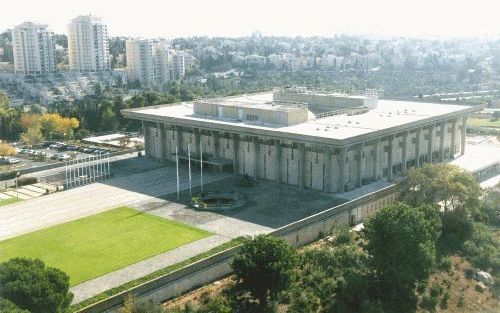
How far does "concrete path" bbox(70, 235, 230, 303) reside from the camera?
1982cm

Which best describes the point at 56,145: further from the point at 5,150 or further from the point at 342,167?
the point at 342,167

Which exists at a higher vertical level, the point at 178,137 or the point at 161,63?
the point at 161,63

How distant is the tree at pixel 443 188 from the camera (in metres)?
25.8

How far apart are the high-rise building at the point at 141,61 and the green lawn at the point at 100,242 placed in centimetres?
6964

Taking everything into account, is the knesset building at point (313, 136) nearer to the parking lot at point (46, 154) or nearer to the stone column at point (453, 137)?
the stone column at point (453, 137)

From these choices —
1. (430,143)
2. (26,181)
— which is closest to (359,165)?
(430,143)

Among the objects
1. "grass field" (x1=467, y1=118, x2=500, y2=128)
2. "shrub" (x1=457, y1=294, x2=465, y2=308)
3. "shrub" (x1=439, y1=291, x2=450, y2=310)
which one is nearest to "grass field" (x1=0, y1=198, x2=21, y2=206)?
"shrub" (x1=439, y1=291, x2=450, y2=310)

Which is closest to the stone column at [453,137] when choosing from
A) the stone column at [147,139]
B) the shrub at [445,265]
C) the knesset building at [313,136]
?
the knesset building at [313,136]

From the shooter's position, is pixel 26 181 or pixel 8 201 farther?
pixel 26 181

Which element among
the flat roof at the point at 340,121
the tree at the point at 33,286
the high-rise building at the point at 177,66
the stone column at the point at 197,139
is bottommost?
the tree at the point at 33,286

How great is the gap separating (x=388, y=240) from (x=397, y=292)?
1938mm

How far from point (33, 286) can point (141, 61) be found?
82.7 m

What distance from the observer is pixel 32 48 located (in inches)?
3469

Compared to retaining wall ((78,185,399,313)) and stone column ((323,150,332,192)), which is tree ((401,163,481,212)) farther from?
stone column ((323,150,332,192))
